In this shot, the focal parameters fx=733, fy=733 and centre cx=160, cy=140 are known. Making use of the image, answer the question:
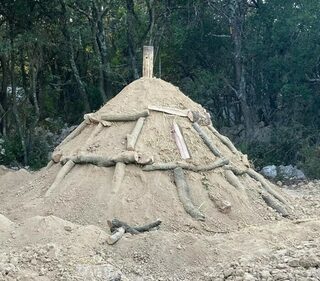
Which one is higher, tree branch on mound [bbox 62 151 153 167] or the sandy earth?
tree branch on mound [bbox 62 151 153 167]

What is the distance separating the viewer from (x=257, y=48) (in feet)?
64.5

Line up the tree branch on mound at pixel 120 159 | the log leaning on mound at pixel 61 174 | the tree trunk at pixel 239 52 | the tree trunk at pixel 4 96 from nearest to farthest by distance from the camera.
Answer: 1. the tree branch on mound at pixel 120 159
2. the log leaning on mound at pixel 61 174
3. the tree trunk at pixel 4 96
4. the tree trunk at pixel 239 52

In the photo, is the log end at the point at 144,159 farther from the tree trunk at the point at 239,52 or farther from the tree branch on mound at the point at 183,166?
the tree trunk at the point at 239,52

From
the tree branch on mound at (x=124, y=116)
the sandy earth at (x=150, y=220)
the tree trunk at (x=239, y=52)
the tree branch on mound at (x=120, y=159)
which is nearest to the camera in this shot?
the sandy earth at (x=150, y=220)

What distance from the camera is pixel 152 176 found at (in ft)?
34.1

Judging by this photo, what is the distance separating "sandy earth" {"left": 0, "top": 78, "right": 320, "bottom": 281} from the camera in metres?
7.69

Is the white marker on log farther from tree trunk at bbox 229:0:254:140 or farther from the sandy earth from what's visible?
tree trunk at bbox 229:0:254:140

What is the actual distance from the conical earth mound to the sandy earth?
0.06 feet

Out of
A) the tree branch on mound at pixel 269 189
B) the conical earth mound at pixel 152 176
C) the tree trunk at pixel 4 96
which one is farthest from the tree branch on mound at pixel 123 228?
the tree trunk at pixel 4 96

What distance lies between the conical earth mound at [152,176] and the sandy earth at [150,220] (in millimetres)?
20

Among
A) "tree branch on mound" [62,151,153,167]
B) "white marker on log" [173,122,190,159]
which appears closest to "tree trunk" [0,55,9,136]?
"tree branch on mound" [62,151,153,167]

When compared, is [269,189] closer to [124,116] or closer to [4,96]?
[124,116]

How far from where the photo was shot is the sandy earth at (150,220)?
7691 mm

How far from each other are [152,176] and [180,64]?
38.8 feet
